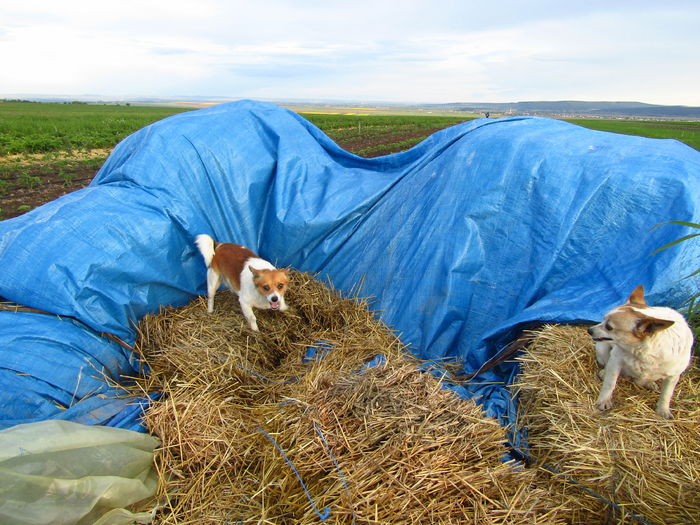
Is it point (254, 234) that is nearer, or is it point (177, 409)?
point (177, 409)

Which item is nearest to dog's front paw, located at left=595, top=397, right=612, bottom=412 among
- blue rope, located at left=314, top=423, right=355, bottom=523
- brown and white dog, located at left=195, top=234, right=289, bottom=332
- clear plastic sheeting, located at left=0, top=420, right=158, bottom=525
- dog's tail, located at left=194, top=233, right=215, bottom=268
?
blue rope, located at left=314, top=423, right=355, bottom=523

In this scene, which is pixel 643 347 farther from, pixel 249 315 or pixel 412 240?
pixel 249 315

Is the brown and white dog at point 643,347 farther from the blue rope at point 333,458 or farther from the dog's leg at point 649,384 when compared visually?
the blue rope at point 333,458

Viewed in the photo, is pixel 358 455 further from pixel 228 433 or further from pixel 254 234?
pixel 254 234

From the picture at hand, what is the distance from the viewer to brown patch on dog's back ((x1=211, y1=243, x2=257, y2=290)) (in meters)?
4.15

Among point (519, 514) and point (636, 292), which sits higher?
point (636, 292)

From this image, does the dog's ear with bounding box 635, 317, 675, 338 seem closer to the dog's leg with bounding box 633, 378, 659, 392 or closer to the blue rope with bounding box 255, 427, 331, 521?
the dog's leg with bounding box 633, 378, 659, 392

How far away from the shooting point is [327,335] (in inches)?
158

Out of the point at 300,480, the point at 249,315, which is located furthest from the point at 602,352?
the point at 249,315

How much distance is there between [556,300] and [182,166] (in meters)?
4.19

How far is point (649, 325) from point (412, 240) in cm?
220

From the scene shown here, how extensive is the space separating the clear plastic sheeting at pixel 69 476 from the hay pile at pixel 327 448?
273 mm

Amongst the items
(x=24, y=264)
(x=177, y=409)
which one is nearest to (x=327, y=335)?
(x=177, y=409)

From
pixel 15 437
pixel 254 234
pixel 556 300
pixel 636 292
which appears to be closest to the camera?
pixel 15 437
